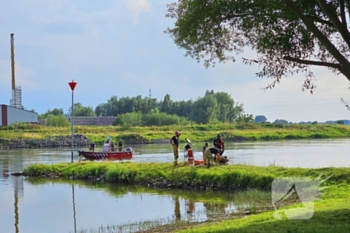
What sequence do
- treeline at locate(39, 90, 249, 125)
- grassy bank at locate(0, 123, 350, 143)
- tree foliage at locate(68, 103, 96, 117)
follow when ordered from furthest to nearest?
tree foliage at locate(68, 103, 96, 117) → treeline at locate(39, 90, 249, 125) → grassy bank at locate(0, 123, 350, 143)

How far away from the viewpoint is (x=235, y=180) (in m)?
19.8

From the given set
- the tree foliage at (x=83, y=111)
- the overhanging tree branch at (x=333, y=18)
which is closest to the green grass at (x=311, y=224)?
the overhanging tree branch at (x=333, y=18)

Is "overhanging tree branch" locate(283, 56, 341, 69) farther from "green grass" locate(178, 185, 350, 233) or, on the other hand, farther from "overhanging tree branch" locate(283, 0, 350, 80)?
"green grass" locate(178, 185, 350, 233)

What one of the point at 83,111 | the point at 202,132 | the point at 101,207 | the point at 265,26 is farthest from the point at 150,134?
the point at 265,26

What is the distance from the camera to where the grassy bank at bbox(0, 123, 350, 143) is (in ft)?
237

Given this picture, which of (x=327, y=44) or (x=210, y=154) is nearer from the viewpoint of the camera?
(x=327, y=44)

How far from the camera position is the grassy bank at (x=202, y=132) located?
72.3 m

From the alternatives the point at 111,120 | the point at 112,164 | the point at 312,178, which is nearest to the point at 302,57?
the point at 312,178

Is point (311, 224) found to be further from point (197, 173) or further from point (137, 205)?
point (197, 173)

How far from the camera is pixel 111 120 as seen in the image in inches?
4419

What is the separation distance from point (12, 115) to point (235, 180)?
65128 millimetres

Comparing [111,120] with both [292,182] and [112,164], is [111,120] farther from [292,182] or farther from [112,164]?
[292,182]

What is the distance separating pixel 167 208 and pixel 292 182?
453cm

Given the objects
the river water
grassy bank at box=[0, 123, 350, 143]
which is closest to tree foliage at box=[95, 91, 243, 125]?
grassy bank at box=[0, 123, 350, 143]
